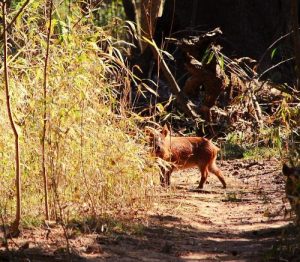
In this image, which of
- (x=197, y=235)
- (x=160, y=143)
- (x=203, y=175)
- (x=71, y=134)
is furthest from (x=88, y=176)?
(x=203, y=175)

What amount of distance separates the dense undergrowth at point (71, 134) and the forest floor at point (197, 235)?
0.47 meters

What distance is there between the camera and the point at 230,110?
492 inches

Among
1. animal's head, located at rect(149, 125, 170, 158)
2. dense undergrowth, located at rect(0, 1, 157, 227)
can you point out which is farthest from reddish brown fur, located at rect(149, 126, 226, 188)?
dense undergrowth, located at rect(0, 1, 157, 227)

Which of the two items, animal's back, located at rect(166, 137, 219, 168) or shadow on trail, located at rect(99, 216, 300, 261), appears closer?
shadow on trail, located at rect(99, 216, 300, 261)

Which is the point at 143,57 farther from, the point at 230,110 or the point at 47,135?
the point at 47,135

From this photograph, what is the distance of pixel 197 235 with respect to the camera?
24.6 ft

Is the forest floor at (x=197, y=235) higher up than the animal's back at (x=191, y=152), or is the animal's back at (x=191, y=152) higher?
the animal's back at (x=191, y=152)

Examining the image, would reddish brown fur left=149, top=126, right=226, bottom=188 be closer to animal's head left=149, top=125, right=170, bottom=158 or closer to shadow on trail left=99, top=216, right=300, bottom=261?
animal's head left=149, top=125, right=170, bottom=158

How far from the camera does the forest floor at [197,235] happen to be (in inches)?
245

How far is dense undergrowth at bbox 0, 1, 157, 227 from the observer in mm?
7359

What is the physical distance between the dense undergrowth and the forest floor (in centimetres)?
47

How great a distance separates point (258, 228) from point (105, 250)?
191 cm

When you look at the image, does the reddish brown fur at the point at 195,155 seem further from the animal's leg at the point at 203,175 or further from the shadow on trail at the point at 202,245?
the shadow on trail at the point at 202,245

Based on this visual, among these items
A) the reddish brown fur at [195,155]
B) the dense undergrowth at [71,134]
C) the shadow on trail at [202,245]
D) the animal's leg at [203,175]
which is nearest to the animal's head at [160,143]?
the reddish brown fur at [195,155]
